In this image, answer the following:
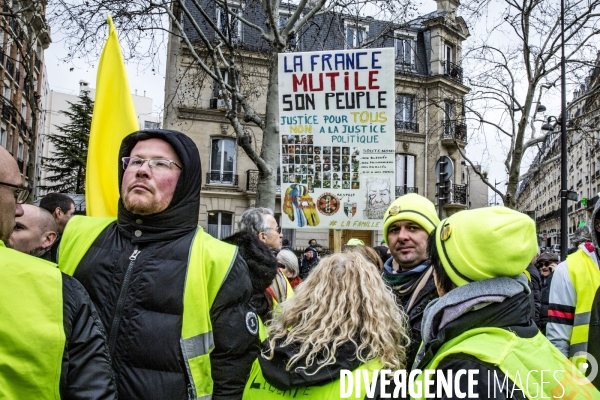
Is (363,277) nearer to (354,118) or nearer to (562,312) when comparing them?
(562,312)

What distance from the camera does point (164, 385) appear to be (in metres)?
1.92

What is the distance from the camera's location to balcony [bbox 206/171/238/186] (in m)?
24.0

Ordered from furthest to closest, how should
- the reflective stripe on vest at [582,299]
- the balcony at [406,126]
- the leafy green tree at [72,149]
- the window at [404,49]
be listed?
the leafy green tree at [72,149], the balcony at [406,126], the window at [404,49], the reflective stripe on vest at [582,299]

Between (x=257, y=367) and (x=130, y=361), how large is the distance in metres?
Answer: 0.51

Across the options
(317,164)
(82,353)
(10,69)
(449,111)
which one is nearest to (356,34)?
(317,164)

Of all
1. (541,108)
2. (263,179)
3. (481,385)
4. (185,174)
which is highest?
(541,108)

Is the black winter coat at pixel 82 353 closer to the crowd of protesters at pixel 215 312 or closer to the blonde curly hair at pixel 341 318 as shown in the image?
the crowd of protesters at pixel 215 312

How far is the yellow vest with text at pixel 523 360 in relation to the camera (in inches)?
59.1

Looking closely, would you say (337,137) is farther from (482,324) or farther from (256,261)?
(482,324)

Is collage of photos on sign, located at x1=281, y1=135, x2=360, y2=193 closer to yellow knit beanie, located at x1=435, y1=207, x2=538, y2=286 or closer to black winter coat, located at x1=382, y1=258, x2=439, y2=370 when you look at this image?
black winter coat, located at x1=382, y1=258, x2=439, y2=370

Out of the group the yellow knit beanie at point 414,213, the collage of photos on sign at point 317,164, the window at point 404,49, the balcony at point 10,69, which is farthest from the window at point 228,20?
the balcony at point 10,69

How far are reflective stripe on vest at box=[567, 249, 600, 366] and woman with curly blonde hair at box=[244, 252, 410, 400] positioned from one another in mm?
1447

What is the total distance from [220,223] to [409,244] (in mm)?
20976

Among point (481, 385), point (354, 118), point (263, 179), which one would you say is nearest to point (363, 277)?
point (481, 385)
